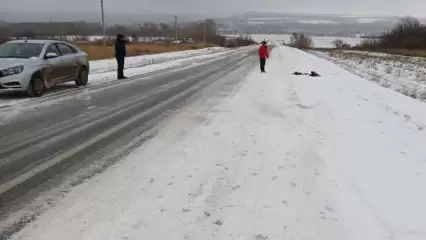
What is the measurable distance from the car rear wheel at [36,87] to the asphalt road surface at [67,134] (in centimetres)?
27

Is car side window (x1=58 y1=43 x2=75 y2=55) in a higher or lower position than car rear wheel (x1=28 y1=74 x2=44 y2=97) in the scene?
higher

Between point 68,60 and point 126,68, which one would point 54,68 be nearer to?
point 68,60

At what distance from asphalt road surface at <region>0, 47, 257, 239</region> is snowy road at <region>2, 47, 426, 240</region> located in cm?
38

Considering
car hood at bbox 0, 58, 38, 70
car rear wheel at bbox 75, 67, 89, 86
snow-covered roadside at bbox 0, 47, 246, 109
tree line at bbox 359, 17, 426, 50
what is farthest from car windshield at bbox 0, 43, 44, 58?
tree line at bbox 359, 17, 426, 50

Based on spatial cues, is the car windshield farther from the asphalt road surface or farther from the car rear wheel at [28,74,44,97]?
the asphalt road surface

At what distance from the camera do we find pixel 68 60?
14.4 metres

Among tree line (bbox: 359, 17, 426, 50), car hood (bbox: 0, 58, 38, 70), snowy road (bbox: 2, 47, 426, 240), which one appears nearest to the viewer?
snowy road (bbox: 2, 47, 426, 240)

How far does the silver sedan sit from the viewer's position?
39.5 feet

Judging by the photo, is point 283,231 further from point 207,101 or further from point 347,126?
point 207,101

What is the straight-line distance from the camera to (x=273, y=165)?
18.8 feet

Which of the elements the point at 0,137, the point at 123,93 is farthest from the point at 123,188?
the point at 123,93

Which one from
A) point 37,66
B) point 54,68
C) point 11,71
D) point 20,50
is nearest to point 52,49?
point 54,68

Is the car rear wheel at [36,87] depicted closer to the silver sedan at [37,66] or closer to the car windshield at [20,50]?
the silver sedan at [37,66]

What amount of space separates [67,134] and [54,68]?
270 inches
